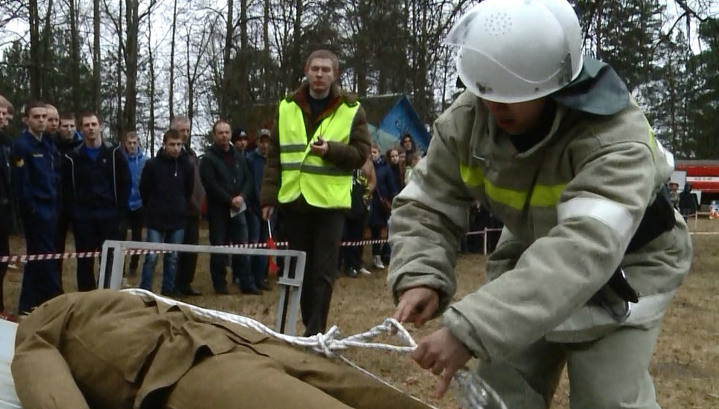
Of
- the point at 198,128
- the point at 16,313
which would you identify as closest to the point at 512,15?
the point at 16,313

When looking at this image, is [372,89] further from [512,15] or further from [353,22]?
[512,15]

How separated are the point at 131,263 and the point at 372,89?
47.8 ft

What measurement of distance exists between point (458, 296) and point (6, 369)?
227 inches

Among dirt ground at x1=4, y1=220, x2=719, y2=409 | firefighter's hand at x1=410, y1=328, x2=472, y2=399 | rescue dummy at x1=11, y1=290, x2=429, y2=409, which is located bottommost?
dirt ground at x1=4, y1=220, x2=719, y2=409

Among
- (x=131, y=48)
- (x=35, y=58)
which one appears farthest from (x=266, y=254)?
(x=131, y=48)

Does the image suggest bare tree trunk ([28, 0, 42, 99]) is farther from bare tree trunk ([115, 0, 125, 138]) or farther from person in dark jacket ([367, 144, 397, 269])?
person in dark jacket ([367, 144, 397, 269])

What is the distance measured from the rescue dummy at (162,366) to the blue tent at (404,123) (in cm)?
1892

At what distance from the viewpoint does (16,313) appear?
6770mm

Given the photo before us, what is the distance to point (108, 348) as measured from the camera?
2.53m

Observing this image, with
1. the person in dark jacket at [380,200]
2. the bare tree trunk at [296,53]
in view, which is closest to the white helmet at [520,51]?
the person in dark jacket at [380,200]

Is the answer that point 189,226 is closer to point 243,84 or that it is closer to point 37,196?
point 37,196

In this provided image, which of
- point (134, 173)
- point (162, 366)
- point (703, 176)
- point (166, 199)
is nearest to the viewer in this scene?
point (162, 366)

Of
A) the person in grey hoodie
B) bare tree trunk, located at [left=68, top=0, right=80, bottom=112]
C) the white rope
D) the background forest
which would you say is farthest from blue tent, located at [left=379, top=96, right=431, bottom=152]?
the white rope

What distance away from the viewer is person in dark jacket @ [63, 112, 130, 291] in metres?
7.05
